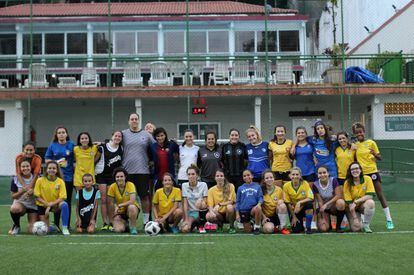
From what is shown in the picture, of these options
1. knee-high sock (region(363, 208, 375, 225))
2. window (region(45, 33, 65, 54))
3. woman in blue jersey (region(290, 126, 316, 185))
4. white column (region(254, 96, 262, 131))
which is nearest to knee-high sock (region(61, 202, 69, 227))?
woman in blue jersey (region(290, 126, 316, 185))

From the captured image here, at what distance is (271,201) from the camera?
29.4 feet

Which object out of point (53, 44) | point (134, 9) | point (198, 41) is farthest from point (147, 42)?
point (53, 44)

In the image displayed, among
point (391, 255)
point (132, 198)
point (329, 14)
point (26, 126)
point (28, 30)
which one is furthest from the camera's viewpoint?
point (329, 14)

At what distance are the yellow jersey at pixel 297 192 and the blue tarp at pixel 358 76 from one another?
11.5m

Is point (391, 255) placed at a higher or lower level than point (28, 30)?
lower

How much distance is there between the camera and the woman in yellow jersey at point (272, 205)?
8.79m

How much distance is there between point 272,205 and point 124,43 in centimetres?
1681

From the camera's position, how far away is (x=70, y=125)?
22.1 m

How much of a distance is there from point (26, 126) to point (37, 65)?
2609 mm

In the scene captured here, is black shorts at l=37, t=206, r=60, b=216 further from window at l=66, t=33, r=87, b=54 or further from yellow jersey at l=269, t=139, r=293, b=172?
window at l=66, t=33, r=87, b=54

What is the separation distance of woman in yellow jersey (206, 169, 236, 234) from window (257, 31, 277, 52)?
51.8 feet

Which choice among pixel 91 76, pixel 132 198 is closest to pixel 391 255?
pixel 132 198

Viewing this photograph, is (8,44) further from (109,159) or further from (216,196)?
(216,196)

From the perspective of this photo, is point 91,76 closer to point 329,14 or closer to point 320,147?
point 320,147
